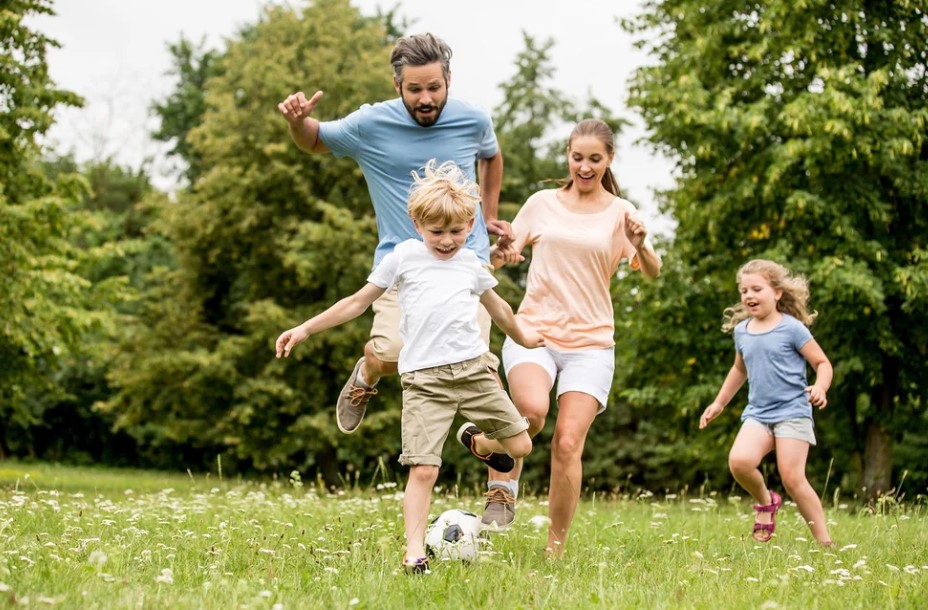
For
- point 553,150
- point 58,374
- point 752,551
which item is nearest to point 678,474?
point 553,150

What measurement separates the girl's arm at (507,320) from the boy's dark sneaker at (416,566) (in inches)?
48.8

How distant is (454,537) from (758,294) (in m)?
3.02

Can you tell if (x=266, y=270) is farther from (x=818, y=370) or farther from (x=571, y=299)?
(x=571, y=299)

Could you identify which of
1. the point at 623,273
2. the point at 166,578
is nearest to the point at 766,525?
the point at 166,578

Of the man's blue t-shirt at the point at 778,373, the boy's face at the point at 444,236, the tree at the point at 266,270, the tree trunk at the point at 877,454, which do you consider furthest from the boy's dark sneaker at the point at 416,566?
the tree at the point at 266,270

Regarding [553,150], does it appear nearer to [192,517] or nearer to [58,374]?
[58,374]

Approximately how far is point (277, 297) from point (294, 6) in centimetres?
801

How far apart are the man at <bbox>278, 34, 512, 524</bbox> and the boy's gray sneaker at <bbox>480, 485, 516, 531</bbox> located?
0.87 m

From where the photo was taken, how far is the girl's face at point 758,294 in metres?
7.02

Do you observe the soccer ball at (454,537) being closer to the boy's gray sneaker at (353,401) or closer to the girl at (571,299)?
→ the girl at (571,299)

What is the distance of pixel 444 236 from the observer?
491 cm

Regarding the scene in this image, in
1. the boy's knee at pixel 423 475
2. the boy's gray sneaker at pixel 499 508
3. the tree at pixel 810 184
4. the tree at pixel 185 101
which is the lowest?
the boy's gray sneaker at pixel 499 508

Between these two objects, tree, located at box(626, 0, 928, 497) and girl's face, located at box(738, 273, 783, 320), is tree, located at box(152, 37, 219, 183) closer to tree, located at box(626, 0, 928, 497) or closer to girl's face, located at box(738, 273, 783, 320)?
tree, located at box(626, 0, 928, 497)

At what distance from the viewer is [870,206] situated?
15172mm
